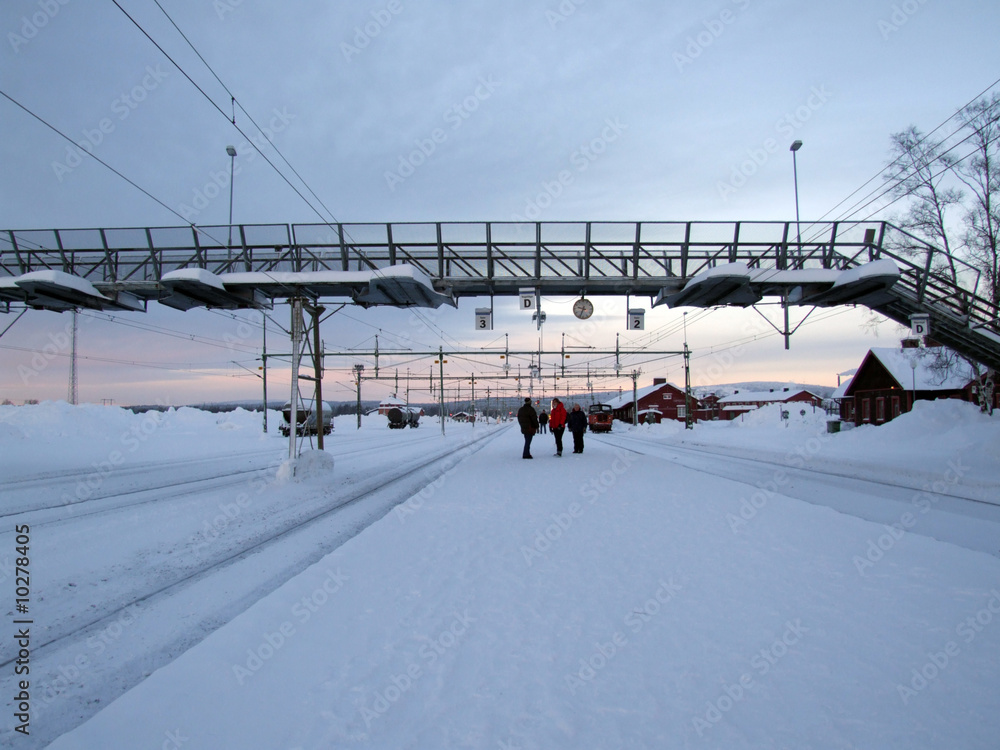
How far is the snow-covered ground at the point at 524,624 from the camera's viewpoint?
106 inches

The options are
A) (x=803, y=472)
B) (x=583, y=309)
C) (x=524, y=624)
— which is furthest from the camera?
(x=583, y=309)

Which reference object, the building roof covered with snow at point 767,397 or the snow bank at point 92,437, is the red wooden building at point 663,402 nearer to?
the building roof covered with snow at point 767,397

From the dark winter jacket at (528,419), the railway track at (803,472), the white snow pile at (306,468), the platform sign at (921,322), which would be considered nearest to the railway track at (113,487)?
the white snow pile at (306,468)

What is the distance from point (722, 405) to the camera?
342 feet

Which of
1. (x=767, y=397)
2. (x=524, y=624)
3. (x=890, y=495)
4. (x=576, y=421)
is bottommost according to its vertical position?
(x=767, y=397)

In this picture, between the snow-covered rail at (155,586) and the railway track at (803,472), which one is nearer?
the snow-covered rail at (155,586)

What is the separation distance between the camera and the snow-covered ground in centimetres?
268

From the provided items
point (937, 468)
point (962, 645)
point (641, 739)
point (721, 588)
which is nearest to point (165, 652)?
point (641, 739)

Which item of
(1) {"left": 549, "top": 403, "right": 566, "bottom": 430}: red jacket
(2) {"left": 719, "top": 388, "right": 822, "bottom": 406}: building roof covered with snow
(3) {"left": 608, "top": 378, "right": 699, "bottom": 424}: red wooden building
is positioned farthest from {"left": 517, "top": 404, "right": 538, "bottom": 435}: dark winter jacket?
(2) {"left": 719, "top": 388, "right": 822, "bottom": 406}: building roof covered with snow

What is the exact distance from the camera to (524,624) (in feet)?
12.7

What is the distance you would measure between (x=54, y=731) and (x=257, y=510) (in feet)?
20.7

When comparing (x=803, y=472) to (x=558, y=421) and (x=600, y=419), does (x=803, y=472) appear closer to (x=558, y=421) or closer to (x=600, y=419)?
(x=558, y=421)

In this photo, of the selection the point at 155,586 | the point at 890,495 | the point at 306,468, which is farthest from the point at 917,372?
the point at 155,586

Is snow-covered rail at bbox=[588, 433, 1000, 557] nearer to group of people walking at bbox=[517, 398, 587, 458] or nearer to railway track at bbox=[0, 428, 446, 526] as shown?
group of people walking at bbox=[517, 398, 587, 458]
